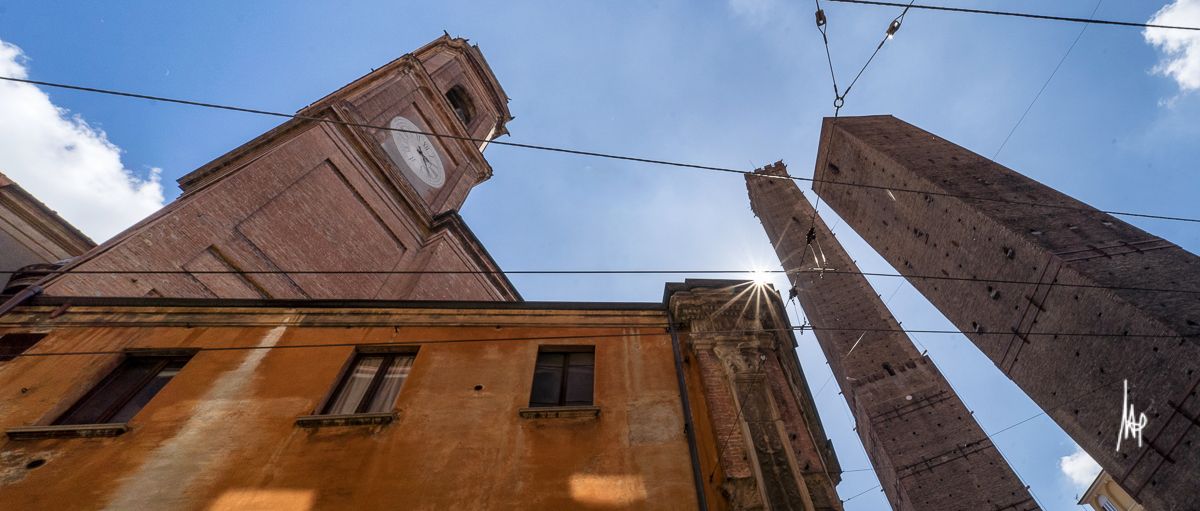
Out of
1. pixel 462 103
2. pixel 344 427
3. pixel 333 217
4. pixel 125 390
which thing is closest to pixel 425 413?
pixel 344 427

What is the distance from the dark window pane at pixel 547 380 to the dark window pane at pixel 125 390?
5.45m

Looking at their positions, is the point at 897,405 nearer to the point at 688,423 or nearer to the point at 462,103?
the point at 688,423

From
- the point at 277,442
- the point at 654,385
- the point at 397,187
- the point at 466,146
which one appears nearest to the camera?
the point at 277,442

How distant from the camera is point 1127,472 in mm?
10625

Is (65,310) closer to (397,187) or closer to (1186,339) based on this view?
(397,187)

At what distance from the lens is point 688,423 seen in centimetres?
634

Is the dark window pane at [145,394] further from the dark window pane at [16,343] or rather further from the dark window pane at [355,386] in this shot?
the dark window pane at [355,386]

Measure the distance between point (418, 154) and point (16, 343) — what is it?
1213 cm

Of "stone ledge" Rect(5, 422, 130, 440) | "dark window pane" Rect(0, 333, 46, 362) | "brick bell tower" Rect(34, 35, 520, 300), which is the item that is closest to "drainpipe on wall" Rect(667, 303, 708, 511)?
"brick bell tower" Rect(34, 35, 520, 300)

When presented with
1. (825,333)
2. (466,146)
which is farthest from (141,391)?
(825,333)

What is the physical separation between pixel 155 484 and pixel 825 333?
2802 centimetres

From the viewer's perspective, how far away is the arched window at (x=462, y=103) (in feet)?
77.0

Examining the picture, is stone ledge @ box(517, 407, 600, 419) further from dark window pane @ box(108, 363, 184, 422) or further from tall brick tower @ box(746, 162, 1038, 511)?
tall brick tower @ box(746, 162, 1038, 511)

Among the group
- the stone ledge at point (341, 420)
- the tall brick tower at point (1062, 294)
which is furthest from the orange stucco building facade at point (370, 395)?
the tall brick tower at point (1062, 294)
